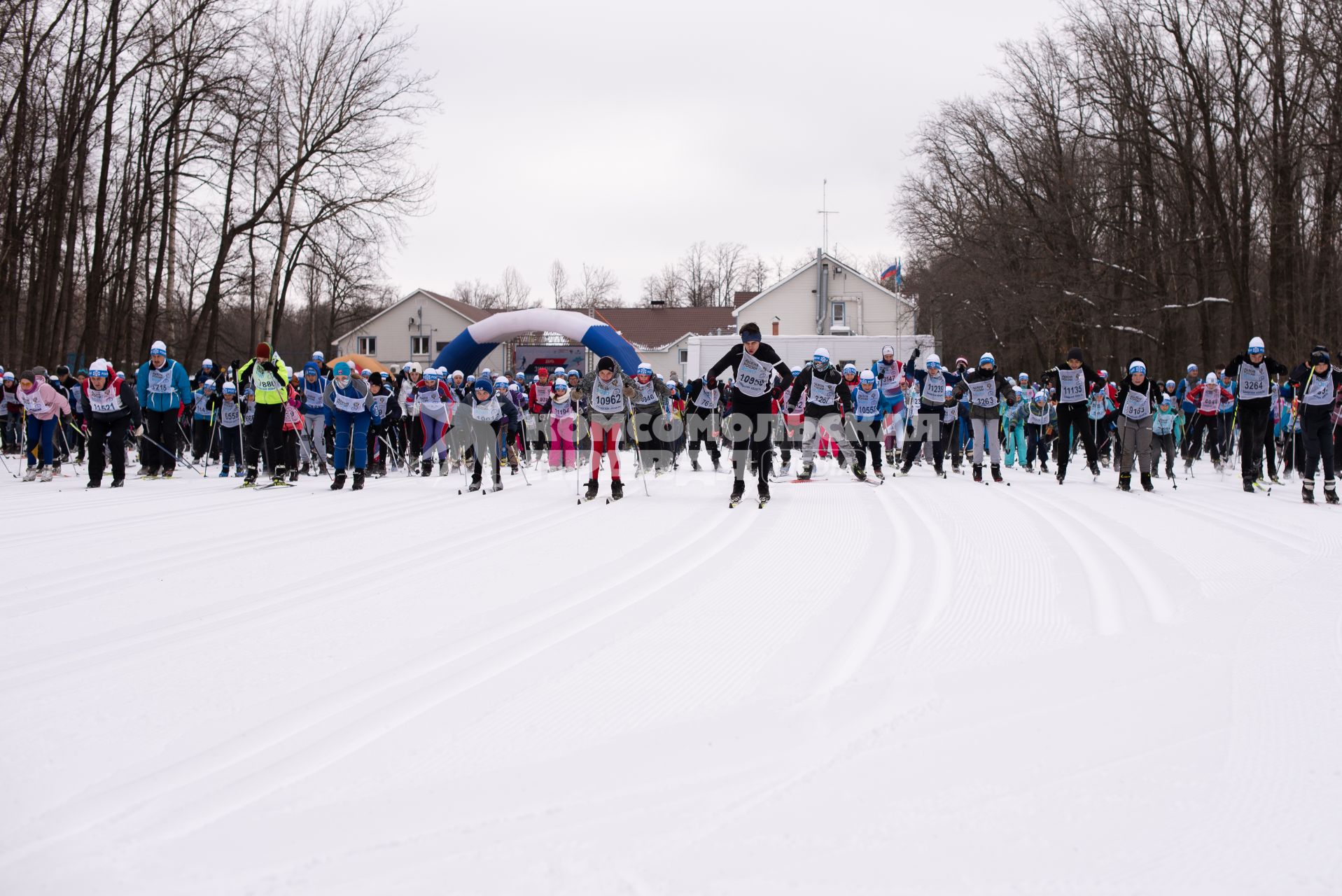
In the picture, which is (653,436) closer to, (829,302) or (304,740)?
(304,740)

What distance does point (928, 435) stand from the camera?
19.1 metres

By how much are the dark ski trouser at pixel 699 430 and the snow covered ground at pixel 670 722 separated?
37.4ft

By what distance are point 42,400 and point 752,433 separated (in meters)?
11.5

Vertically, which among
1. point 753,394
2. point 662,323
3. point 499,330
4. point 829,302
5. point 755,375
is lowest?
point 753,394

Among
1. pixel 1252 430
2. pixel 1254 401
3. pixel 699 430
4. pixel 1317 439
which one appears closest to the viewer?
pixel 1317 439

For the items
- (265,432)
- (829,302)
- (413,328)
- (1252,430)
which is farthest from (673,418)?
(413,328)

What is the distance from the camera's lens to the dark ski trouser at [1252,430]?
13.8 meters

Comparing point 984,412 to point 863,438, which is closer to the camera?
point 984,412

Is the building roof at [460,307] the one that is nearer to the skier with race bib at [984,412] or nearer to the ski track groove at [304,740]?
the skier with race bib at [984,412]

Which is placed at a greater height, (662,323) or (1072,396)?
(662,323)

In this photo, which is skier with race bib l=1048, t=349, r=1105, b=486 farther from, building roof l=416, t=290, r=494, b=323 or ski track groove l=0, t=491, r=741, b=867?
building roof l=416, t=290, r=494, b=323

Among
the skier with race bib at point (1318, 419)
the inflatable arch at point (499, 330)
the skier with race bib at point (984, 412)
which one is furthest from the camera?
the inflatable arch at point (499, 330)

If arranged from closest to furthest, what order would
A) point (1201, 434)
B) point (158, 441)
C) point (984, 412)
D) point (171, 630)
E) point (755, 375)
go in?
1. point (171, 630)
2. point (755, 375)
3. point (984, 412)
4. point (158, 441)
5. point (1201, 434)

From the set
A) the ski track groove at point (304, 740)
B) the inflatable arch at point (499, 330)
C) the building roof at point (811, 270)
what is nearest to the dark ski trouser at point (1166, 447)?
the ski track groove at point (304, 740)
